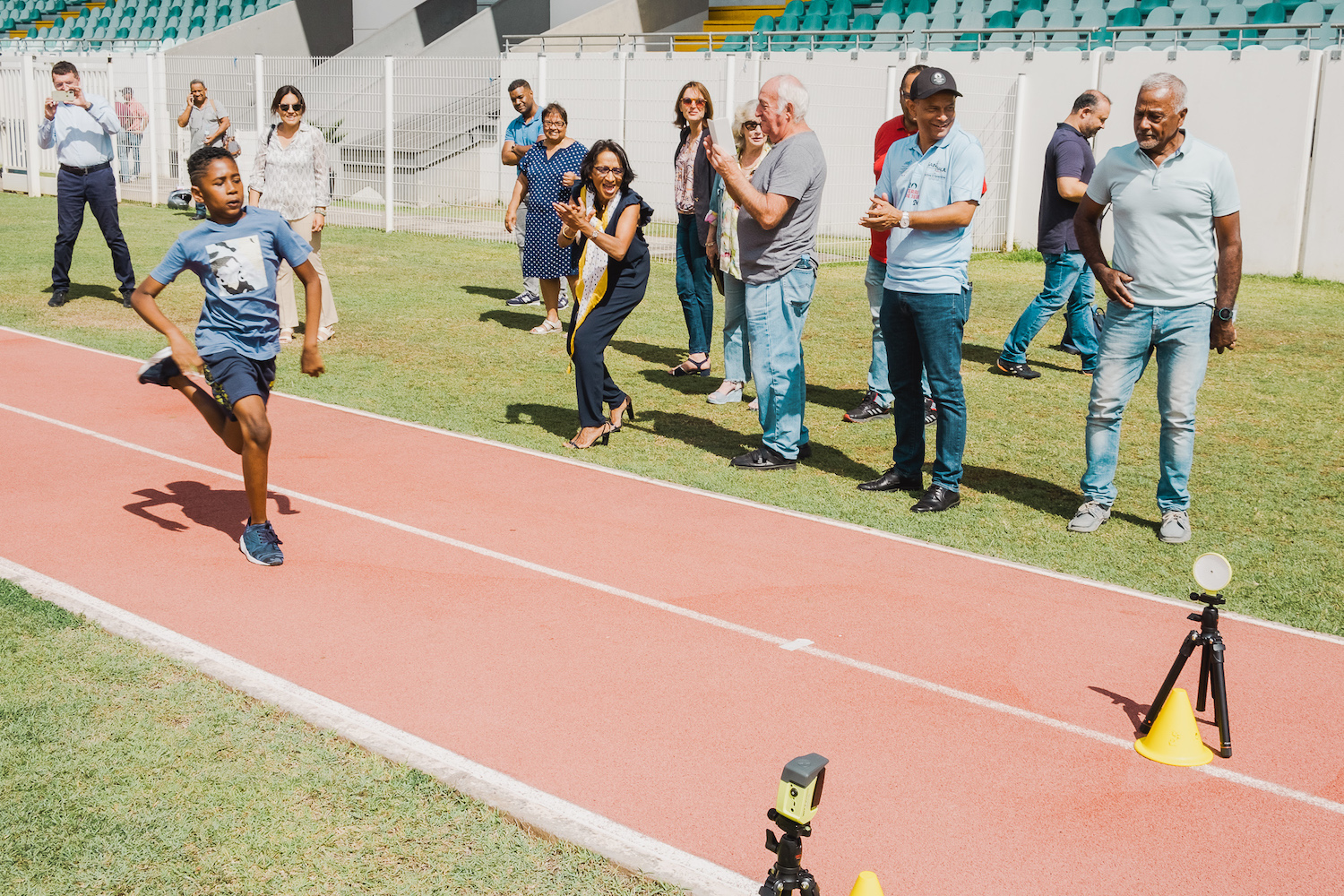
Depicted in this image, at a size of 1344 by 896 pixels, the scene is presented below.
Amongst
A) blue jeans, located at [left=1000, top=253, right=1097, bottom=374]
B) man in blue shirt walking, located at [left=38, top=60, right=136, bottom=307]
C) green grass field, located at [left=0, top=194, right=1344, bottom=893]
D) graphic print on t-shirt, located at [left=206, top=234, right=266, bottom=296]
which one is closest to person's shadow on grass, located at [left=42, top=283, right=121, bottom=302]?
green grass field, located at [left=0, top=194, right=1344, bottom=893]

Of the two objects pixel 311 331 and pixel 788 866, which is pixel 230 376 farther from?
pixel 788 866

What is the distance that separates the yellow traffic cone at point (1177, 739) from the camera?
4184 mm

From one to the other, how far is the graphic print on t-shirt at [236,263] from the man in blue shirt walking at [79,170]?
7.73 m

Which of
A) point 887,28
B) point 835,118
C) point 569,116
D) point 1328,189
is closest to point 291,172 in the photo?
point 569,116

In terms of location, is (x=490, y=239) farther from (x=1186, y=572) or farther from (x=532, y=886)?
(x=532, y=886)

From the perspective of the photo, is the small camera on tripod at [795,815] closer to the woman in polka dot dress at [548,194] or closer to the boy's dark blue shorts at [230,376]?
the boy's dark blue shorts at [230,376]

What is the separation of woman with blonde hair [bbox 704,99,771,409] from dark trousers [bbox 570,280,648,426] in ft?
2.77

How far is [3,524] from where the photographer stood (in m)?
6.34

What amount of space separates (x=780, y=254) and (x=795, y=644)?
3089 mm

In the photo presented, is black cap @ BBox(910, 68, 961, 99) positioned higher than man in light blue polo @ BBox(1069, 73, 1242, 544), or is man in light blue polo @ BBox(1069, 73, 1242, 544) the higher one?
black cap @ BBox(910, 68, 961, 99)

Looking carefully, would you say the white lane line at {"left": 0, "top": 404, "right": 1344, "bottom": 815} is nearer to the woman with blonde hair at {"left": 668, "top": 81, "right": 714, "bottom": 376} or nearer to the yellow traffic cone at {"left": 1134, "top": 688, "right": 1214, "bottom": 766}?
the yellow traffic cone at {"left": 1134, "top": 688, "right": 1214, "bottom": 766}

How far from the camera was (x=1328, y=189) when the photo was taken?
16812mm

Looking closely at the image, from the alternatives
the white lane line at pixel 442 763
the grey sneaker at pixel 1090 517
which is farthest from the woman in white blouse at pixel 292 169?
the grey sneaker at pixel 1090 517

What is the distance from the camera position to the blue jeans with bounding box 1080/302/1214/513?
256 inches
